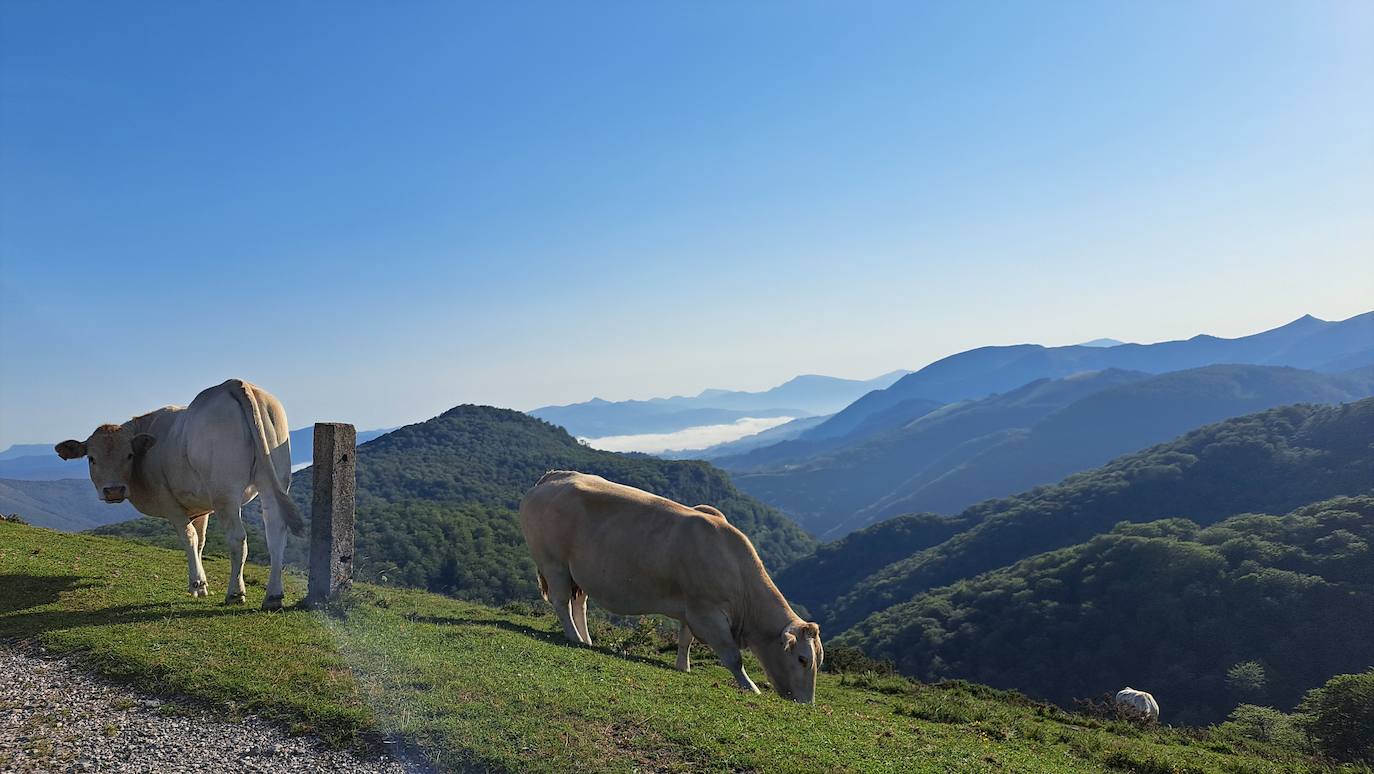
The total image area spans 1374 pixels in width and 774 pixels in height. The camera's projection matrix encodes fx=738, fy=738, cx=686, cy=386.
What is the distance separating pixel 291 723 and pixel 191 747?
82 centimetres

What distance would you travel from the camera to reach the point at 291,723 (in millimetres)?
7270

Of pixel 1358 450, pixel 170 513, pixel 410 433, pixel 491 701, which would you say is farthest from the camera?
pixel 410 433

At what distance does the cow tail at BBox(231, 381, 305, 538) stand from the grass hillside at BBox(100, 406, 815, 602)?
122cm

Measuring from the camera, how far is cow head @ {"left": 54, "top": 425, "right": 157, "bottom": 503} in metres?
12.6

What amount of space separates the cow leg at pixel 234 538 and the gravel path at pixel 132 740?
→ 417cm

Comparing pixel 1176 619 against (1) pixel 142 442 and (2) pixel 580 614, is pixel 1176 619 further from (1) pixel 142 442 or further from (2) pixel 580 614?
(1) pixel 142 442

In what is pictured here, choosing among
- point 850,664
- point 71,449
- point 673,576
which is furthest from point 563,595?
point 71,449

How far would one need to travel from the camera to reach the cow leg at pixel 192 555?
496 inches

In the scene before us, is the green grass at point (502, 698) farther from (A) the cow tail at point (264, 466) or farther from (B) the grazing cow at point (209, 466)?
(A) the cow tail at point (264, 466)

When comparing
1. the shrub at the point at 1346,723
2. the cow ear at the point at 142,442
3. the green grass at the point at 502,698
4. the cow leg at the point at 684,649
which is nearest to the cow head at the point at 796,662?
the green grass at the point at 502,698

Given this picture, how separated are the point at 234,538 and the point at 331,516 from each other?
165cm

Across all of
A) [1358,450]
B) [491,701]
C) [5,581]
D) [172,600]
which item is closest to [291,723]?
[491,701]

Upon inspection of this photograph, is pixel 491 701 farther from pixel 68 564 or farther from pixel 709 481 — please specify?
pixel 709 481

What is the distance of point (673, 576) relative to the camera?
469 inches
